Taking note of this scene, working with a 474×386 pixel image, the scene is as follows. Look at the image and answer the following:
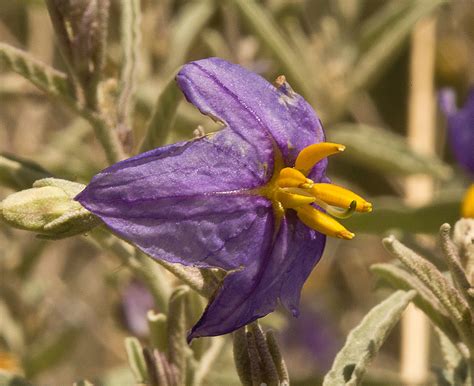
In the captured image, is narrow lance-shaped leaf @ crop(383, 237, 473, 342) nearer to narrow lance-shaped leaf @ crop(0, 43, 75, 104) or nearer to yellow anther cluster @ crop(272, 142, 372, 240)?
yellow anther cluster @ crop(272, 142, 372, 240)

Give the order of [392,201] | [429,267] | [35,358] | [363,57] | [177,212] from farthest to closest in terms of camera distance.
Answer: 1. [363,57]
2. [35,358]
3. [392,201]
4. [429,267]
5. [177,212]

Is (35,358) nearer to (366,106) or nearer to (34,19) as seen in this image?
(34,19)

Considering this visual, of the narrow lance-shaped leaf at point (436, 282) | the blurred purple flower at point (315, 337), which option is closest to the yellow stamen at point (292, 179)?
the narrow lance-shaped leaf at point (436, 282)

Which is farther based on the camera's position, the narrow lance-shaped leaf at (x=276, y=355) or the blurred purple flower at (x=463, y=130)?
the blurred purple flower at (x=463, y=130)

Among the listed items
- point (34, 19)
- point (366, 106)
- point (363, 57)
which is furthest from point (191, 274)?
point (366, 106)

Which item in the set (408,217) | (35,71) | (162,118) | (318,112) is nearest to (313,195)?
(162,118)

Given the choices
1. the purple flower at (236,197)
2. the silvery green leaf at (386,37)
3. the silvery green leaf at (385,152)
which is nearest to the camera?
the purple flower at (236,197)

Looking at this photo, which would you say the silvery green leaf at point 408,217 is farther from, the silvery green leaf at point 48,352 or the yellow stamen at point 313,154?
the silvery green leaf at point 48,352
